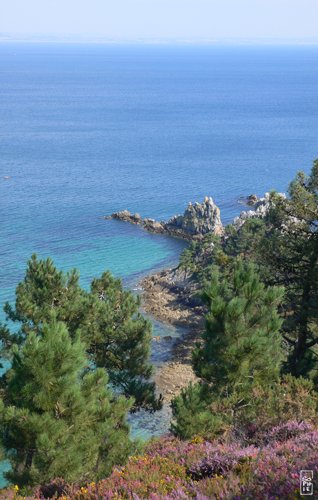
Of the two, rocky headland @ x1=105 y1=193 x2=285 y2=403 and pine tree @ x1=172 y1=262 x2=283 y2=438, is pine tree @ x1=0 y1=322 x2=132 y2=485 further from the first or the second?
rocky headland @ x1=105 y1=193 x2=285 y2=403

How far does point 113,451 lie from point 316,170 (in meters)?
11.3

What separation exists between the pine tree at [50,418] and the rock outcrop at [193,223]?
46.8m

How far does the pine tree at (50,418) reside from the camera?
11719mm

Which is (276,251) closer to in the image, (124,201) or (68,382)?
(68,382)

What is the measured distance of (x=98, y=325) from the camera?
19.2 m

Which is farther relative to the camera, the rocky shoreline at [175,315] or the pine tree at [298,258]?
the rocky shoreline at [175,315]

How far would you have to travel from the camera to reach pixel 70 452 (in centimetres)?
1178

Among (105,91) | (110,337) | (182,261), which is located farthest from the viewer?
(105,91)

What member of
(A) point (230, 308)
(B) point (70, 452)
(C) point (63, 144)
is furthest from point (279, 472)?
(C) point (63, 144)

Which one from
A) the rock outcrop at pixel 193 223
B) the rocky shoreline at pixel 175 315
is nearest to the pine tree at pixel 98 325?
the rocky shoreline at pixel 175 315

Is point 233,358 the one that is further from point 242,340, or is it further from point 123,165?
point 123,165

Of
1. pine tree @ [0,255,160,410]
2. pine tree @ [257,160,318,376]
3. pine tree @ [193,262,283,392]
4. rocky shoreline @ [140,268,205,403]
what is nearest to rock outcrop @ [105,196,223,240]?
rocky shoreline @ [140,268,205,403]

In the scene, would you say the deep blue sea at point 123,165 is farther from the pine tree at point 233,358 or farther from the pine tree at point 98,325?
the pine tree at point 233,358

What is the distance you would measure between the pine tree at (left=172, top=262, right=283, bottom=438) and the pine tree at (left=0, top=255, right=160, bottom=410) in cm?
351
